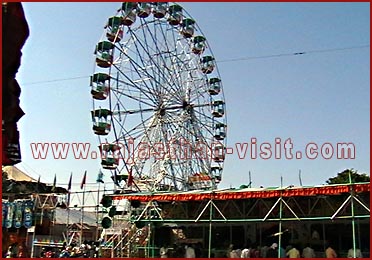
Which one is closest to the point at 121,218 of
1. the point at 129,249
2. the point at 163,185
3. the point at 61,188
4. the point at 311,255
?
the point at 129,249

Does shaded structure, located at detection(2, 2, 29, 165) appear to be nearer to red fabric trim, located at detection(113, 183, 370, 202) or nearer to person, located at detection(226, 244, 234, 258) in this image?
red fabric trim, located at detection(113, 183, 370, 202)

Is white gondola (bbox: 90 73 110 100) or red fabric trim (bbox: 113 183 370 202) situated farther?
white gondola (bbox: 90 73 110 100)

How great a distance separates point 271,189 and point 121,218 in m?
7.06

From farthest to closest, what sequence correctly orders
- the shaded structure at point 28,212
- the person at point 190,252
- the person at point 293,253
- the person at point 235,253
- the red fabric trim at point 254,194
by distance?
the shaded structure at point 28,212 → the person at point 190,252 → the person at point 235,253 → the person at point 293,253 → the red fabric trim at point 254,194

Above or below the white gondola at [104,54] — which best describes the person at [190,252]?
below

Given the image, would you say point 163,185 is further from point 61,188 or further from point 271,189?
point 271,189

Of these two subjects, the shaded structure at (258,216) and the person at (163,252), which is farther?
the person at (163,252)

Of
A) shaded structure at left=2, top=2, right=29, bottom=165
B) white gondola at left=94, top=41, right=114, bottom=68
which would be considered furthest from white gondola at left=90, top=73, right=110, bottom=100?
shaded structure at left=2, top=2, right=29, bottom=165

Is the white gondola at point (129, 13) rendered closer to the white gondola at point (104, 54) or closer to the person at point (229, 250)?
the white gondola at point (104, 54)

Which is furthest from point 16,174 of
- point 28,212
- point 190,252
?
point 190,252

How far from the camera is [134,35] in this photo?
23.5m

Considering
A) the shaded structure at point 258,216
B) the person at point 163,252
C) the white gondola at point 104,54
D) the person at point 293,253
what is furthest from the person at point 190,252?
the white gondola at point 104,54

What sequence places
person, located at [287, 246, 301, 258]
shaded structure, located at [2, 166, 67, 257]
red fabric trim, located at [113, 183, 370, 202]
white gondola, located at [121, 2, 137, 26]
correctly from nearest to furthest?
red fabric trim, located at [113, 183, 370, 202] → person, located at [287, 246, 301, 258] → shaded structure, located at [2, 166, 67, 257] → white gondola, located at [121, 2, 137, 26]

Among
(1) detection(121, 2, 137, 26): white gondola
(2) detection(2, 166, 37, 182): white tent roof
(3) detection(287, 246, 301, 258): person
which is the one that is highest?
(1) detection(121, 2, 137, 26): white gondola
